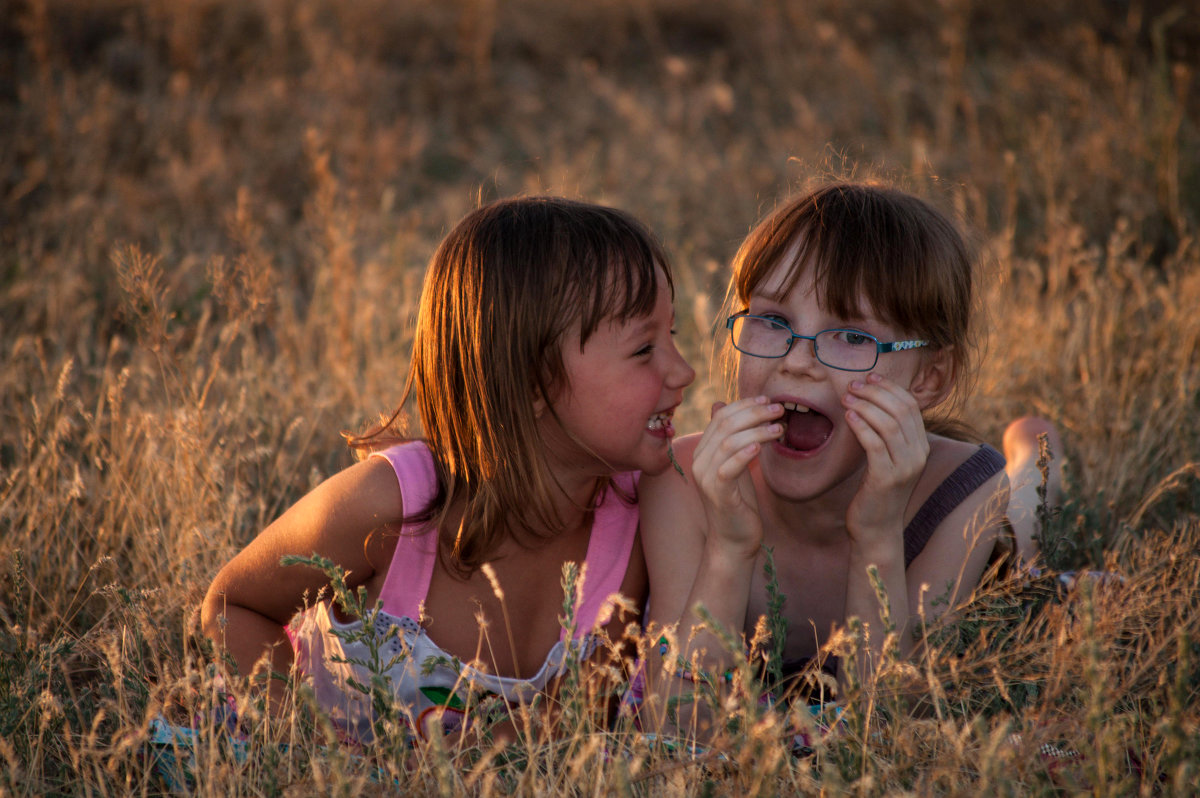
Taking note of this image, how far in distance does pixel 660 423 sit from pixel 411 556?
2.21ft

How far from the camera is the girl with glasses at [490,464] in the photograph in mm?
2193

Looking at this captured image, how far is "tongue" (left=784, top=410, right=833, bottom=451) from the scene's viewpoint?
235 cm

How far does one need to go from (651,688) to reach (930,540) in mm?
815

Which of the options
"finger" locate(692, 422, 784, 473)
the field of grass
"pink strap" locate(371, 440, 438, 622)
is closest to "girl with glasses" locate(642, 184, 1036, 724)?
"finger" locate(692, 422, 784, 473)

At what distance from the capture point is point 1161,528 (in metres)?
3.01

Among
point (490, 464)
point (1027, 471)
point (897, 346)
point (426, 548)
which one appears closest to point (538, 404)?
point (490, 464)

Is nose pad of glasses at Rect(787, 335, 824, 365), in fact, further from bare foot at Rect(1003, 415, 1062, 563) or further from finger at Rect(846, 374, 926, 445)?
bare foot at Rect(1003, 415, 1062, 563)

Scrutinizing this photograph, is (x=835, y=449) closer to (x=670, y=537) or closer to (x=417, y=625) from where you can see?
(x=670, y=537)

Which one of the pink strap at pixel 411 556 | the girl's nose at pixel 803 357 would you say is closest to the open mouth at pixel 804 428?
the girl's nose at pixel 803 357

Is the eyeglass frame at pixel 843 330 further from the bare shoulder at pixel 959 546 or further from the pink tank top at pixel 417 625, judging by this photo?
the pink tank top at pixel 417 625

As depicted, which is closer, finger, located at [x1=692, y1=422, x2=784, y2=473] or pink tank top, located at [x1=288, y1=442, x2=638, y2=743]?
finger, located at [x1=692, y1=422, x2=784, y2=473]

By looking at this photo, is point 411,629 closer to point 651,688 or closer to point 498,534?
point 498,534

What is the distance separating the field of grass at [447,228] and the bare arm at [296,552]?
6.1 inches

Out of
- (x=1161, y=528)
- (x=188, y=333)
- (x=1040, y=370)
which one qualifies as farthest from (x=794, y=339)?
(x=188, y=333)
